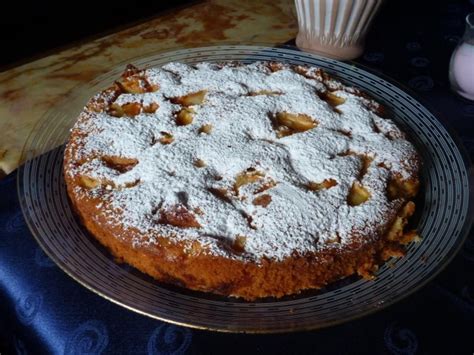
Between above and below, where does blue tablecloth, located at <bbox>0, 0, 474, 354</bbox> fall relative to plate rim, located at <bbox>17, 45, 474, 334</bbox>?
below

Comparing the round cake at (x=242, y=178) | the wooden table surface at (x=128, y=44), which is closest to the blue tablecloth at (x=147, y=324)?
the round cake at (x=242, y=178)

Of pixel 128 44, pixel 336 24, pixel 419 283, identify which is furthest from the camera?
pixel 128 44

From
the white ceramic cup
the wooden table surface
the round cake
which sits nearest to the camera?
the round cake

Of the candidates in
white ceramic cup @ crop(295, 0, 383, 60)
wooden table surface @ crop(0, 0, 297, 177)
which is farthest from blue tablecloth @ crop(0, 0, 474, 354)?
white ceramic cup @ crop(295, 0, 383, 60)

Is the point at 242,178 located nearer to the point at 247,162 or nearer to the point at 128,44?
the point at 247,162

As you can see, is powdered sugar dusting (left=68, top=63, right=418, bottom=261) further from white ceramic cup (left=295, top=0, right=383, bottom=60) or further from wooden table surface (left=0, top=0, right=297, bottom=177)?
wooden table surface (left=0, top=0, right=297, bottom=177)

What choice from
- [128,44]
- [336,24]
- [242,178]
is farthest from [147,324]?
[128,44]
